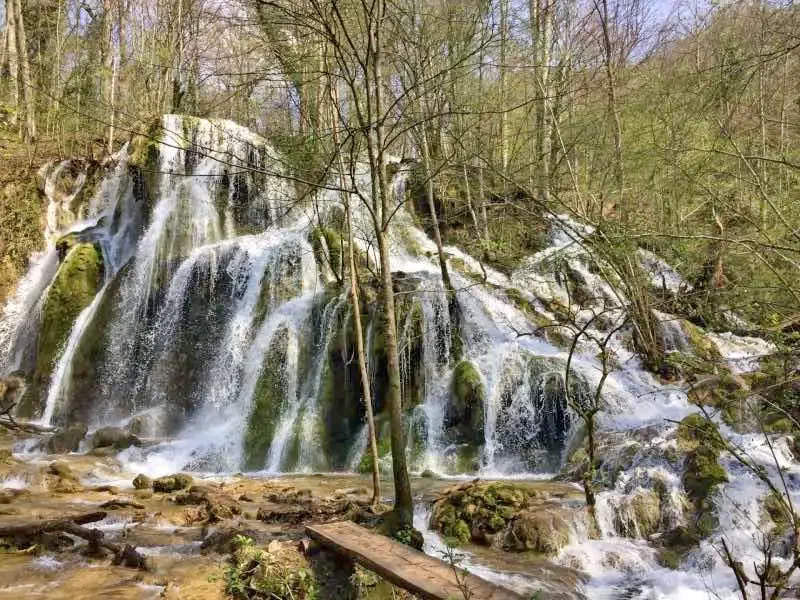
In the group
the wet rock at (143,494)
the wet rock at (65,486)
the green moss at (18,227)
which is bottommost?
the wet rock at (143,494)

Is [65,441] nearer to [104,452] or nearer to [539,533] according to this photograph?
[104,452]

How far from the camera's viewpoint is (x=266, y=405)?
10812 millimetres

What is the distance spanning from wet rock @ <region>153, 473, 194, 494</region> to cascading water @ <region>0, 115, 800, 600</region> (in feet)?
5.41

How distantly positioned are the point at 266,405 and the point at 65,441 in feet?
11.1

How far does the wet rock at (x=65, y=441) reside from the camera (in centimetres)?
987

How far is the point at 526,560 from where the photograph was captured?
5637 millimetres

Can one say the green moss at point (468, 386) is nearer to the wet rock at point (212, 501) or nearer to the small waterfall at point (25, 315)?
the wet rock at point (212, 501)

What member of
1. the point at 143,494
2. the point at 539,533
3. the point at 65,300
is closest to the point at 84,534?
the point at 143,494

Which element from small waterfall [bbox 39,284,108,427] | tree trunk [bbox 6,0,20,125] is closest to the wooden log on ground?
small waterfall [bbox 39,284,108,427]

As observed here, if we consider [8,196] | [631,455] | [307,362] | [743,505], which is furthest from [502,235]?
[8,196]

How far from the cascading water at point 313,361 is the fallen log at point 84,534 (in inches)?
171

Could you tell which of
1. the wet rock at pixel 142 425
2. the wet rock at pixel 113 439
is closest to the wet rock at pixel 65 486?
the wet rock at pixel 113 439

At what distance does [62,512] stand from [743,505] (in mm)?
7449

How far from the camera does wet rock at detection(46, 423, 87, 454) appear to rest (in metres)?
9.87
